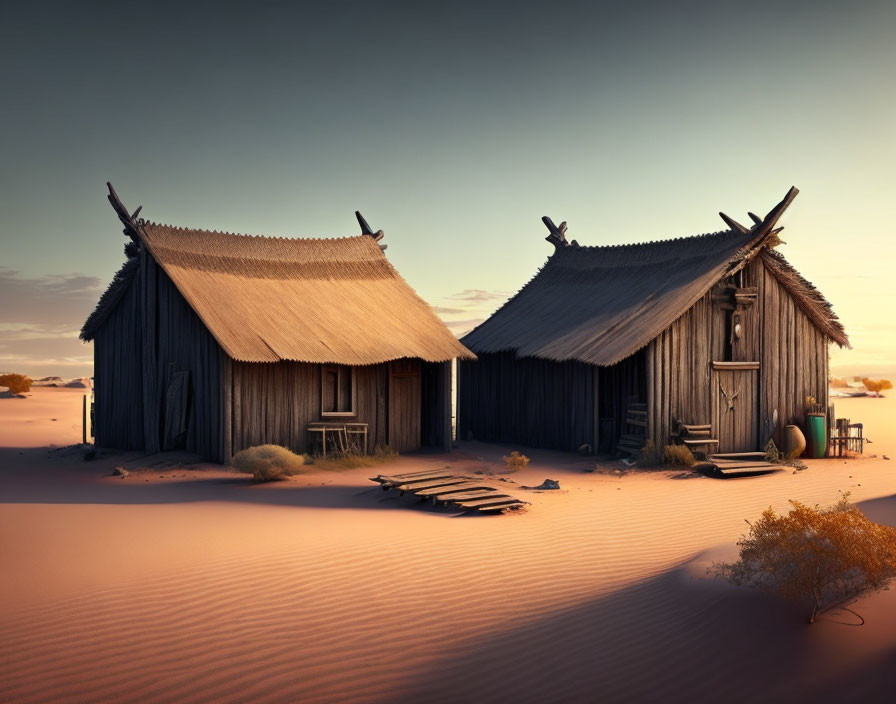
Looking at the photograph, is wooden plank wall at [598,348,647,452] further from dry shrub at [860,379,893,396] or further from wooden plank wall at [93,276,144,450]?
dry shrub at [860,379,893,396]

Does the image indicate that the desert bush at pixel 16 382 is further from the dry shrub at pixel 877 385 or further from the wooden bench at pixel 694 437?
the dry shrub at pixel 877 385

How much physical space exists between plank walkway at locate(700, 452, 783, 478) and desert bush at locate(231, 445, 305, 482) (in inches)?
353

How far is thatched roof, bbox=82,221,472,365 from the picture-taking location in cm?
1795

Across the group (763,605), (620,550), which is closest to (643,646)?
(763,605)

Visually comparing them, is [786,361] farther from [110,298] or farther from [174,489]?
[110,298]

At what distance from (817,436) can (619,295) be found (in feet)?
21.0

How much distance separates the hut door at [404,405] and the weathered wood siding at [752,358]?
19.4 ft

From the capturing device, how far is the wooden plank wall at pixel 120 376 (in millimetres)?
19703

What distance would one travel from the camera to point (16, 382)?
142 ft

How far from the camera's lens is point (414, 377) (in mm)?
20500

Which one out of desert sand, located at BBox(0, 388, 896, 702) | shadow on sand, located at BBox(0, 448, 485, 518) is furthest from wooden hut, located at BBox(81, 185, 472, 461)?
desert sand, located at BBox(0, 388, 896, 702)

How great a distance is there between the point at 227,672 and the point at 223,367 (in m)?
11.7

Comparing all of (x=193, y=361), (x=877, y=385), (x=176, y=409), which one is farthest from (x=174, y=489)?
(x=877, y=385)

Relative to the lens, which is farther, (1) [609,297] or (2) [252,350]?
(1) [609,297]
